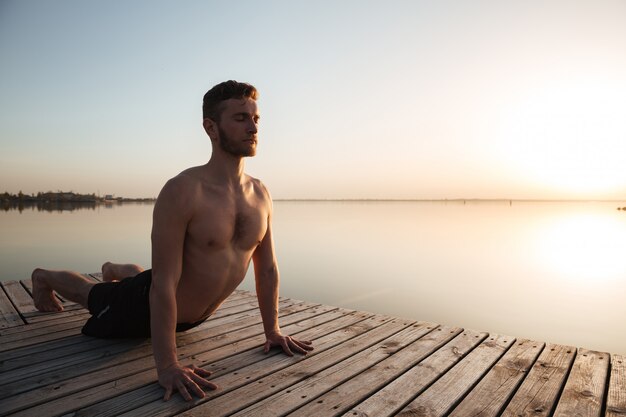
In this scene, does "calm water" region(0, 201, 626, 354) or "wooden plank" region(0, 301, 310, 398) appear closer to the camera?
"wooden plank" region(0, 301, 310, 398)

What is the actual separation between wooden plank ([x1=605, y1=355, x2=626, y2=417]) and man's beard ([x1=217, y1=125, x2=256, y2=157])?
2593mm

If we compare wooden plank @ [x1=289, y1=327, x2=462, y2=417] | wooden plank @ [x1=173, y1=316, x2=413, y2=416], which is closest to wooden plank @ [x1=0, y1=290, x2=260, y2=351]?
wooden plank @ [x1=173, y1=316, x2=413, y2=416]

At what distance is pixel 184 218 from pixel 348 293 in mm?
8977

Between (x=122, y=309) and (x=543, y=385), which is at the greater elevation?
(x=122, y=309)

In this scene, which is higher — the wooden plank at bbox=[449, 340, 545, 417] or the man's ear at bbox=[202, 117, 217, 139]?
the man's ear at bbox=[202, 117, 217, 139]

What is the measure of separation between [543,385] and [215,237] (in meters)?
2.30

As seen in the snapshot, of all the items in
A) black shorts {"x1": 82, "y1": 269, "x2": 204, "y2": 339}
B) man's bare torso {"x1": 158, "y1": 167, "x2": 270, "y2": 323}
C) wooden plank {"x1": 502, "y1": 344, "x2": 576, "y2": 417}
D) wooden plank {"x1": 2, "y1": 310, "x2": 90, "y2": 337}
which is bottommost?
wooden plank {"x1": 2, "y1": 310, "x2": 90, "y2": 337}

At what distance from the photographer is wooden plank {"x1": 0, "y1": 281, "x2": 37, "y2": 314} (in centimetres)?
442

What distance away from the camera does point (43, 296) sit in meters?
4.22

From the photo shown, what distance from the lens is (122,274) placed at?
404 cm

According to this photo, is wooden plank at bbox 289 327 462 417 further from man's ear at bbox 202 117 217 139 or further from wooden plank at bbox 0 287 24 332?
wooden plank at bbox 0 287 24 332

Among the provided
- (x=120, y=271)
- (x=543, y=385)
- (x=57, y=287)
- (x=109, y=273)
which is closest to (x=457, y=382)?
(x=543, y=385)

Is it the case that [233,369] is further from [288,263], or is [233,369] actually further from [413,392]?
[288,263]

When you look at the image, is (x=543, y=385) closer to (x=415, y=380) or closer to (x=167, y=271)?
(x=415, y=380)
